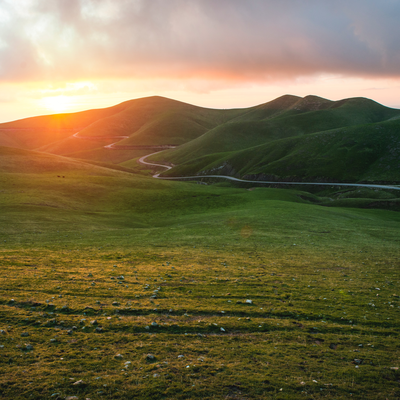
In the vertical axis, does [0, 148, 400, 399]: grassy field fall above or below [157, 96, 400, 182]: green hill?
below

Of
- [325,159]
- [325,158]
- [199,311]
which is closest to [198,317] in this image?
[199,311]

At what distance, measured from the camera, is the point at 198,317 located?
1359 cm

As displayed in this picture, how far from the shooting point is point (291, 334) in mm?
12312

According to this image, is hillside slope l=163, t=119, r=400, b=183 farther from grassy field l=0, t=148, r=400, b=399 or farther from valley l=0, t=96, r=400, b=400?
grassy field l=0, t=148, r=400, b=399

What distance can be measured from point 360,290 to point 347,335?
20.7 feet

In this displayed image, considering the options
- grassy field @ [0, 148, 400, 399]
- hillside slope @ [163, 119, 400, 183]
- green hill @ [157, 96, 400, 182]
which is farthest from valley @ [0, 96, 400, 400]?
green hill @ [157, 96, 400, 182]

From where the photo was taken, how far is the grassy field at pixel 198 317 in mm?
9117

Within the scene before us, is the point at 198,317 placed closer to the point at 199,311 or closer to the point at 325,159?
the point at 199,311

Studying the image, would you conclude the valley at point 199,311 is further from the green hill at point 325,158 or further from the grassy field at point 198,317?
the green hill at point 325,158

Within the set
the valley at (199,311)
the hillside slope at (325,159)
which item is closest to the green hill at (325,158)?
the hillside slope at (325,159)

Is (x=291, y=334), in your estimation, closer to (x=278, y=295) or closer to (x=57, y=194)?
(x=278, y=295)

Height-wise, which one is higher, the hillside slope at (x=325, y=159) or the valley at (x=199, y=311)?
the hillside slope at (x=325, y=159)

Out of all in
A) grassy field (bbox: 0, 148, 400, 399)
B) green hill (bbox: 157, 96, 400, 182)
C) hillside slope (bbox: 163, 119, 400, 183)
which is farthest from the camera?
green hill (bbox: 157, 96, 400, 182)

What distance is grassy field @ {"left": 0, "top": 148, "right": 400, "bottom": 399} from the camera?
9117 mm
